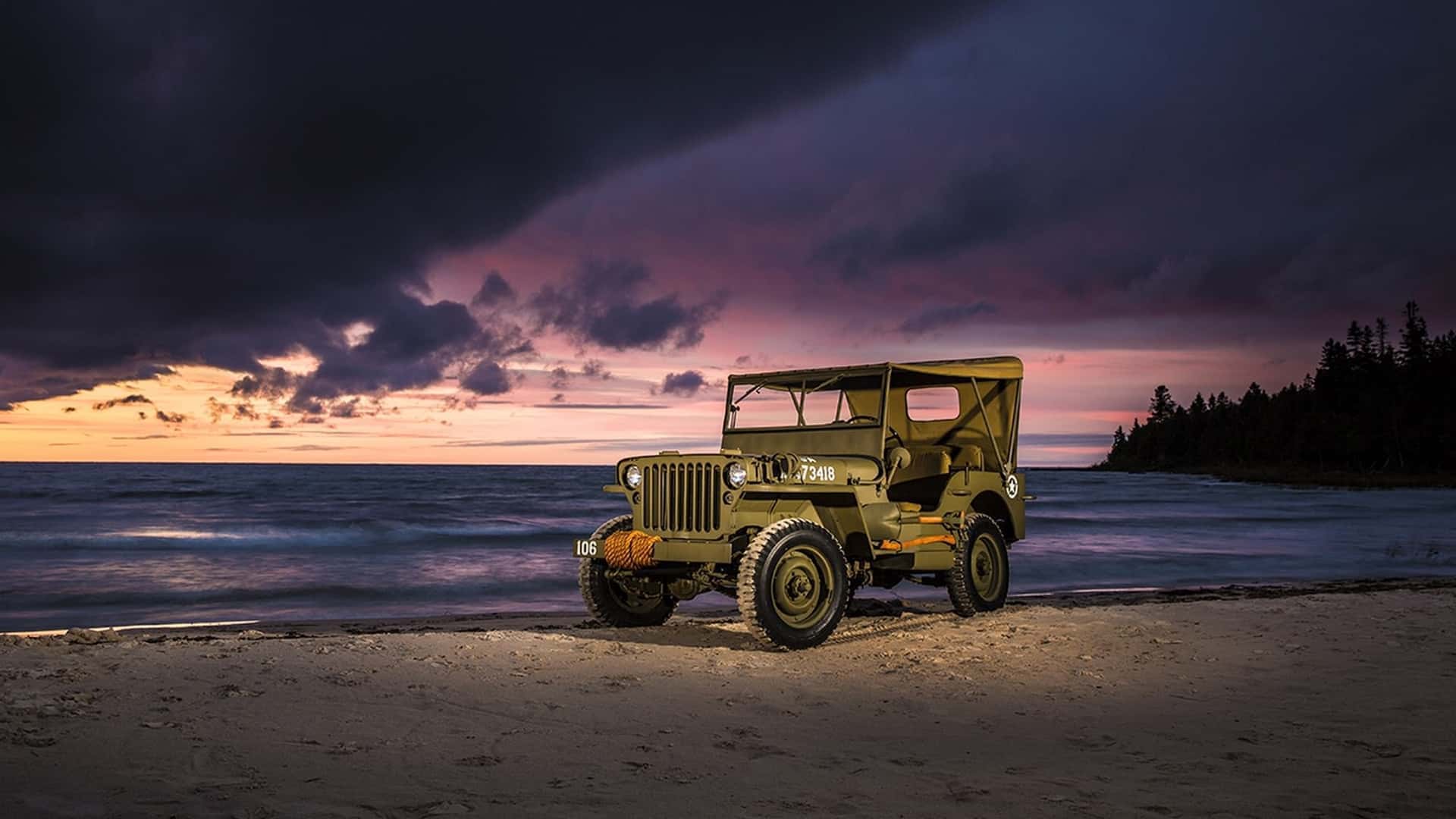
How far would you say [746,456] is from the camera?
8906 mm

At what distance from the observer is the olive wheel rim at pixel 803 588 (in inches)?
345

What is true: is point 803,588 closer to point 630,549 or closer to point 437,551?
point 630,549

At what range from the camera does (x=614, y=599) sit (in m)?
10.3

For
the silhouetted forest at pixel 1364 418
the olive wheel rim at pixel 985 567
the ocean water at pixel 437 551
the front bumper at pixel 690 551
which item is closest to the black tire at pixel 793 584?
the front bumper at pixel 690 551

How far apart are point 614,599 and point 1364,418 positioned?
9546 cm

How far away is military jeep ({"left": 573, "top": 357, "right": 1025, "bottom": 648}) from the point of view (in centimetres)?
888

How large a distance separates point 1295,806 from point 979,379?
729 cm

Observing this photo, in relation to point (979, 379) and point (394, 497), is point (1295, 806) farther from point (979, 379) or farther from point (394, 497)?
point (394, 497)

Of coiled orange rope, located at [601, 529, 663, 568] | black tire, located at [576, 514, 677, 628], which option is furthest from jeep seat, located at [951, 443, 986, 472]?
coiled orange rope, located at [601, 529, 663, 568]

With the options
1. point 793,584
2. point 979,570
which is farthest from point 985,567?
point 793,584

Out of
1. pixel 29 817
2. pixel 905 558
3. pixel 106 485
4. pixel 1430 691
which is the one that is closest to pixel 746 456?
pixel 905 558

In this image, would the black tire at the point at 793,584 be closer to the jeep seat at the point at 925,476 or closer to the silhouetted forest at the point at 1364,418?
the jeep seat at the point at 925,476

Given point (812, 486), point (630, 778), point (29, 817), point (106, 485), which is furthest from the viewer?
point (106, 485)

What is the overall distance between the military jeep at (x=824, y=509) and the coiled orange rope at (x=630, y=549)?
0.02 metres
